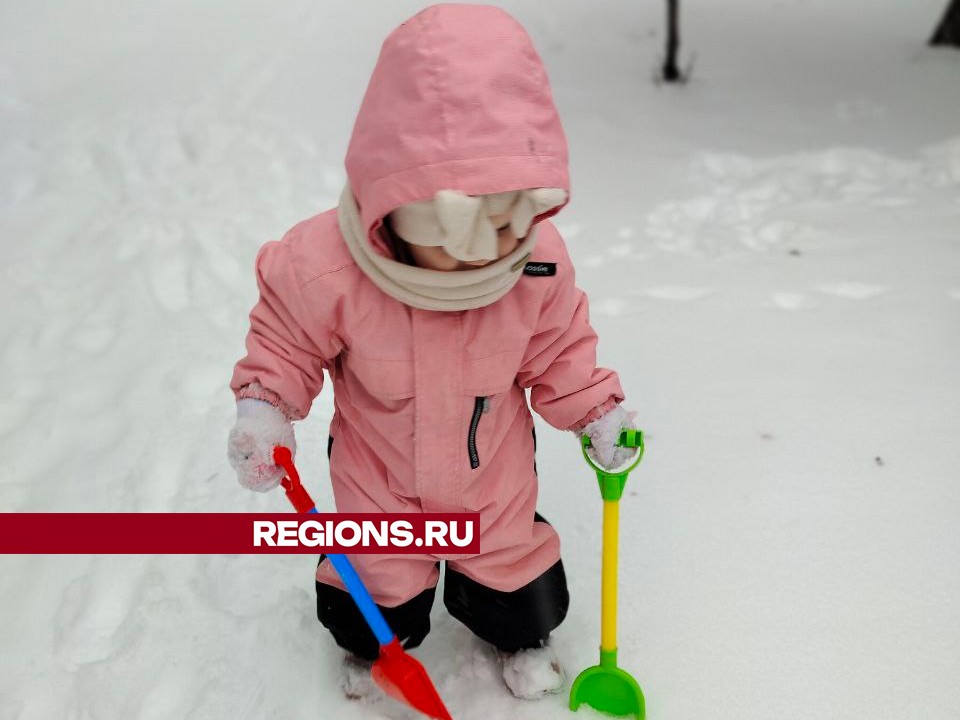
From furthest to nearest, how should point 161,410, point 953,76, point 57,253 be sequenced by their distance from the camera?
point 953,76
point 57,253
point 161,410

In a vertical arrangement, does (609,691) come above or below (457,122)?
below

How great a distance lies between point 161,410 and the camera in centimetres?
183

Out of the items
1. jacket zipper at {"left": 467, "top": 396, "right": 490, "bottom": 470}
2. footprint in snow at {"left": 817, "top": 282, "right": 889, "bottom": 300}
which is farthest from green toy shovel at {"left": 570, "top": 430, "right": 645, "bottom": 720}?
footprint in snow at {"left": 817, "top": 282, "right": 889, "bottom": 300}

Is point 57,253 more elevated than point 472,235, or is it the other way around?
point 472,235

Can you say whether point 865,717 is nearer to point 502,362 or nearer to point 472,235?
point 502,362

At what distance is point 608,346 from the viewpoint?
78.0 inches

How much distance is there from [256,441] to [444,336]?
0.86 ft

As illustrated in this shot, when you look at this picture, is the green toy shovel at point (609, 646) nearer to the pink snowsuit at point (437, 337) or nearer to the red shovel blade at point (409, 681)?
the pink snowsuit at point (437, 337)

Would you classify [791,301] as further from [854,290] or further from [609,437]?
[609,437]

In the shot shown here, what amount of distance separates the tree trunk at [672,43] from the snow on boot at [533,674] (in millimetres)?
2562

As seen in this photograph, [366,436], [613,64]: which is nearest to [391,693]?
[366,436]

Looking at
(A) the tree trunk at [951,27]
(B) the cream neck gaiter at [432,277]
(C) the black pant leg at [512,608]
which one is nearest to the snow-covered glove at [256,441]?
(B) the cream neck gaiter at [432,277]

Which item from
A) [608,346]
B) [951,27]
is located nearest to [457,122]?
[608,346]

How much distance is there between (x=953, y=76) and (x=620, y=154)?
57.8 inches
